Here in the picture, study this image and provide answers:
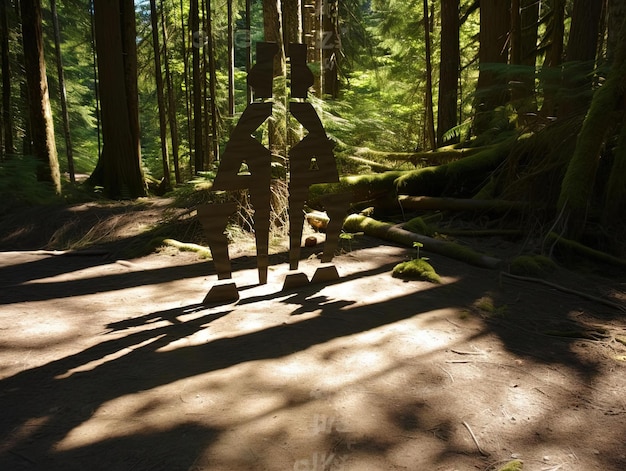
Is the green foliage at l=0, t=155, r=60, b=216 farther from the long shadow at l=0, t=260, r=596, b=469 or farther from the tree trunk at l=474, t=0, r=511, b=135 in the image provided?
the tree trunk at l=474, t=0, r=511, b=135

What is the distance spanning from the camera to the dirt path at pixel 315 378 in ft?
7.23

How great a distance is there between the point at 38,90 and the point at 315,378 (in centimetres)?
1154

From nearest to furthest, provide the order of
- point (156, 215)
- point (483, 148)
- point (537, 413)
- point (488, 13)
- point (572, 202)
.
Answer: point (537, 413)
point (572, 202)
point (156, 215)
point (483, 148)
point (488, 13)

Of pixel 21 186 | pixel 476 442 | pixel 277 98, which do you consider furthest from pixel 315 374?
pixel 21 186

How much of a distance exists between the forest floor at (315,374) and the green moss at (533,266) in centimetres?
19

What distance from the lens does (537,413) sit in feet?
8.48

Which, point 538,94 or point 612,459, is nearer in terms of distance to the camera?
point 612,459

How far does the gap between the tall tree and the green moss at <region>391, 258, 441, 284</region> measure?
9.06 meters

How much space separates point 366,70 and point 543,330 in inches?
719

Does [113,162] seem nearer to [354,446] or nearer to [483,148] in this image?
[483,148]

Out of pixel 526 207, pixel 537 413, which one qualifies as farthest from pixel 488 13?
pixel 537 413

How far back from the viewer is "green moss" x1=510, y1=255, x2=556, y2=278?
17.6 feet

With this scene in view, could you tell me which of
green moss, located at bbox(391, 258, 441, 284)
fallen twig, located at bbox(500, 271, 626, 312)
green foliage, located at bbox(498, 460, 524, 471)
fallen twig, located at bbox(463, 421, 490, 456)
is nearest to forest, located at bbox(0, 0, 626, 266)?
fallen twig, located at bbox(500, 271, 626, 312)

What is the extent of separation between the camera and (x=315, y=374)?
2.99 metres
